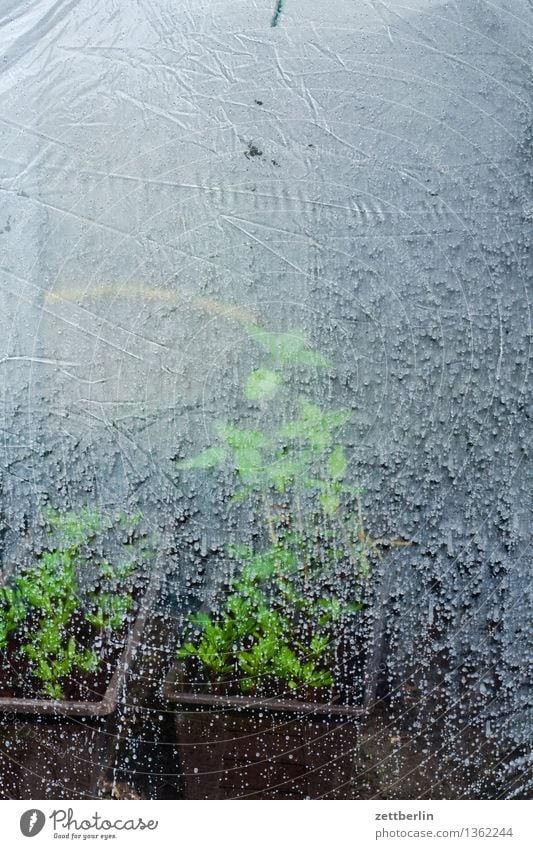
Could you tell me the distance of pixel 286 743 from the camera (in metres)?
0.97

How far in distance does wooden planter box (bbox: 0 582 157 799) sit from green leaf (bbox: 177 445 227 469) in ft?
1.05

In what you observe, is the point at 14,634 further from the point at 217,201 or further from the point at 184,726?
the point at 217,201

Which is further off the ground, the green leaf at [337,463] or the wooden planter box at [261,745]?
the green leaf at [337,463]

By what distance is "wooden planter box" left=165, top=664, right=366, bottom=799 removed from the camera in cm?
96

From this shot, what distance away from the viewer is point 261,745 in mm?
971

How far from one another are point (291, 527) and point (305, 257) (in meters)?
0.38

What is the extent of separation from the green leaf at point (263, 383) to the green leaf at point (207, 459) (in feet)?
0.28

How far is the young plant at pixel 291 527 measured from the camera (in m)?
0.94

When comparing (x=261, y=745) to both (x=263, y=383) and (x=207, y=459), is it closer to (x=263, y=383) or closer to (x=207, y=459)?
(x=207, y=459)
